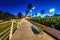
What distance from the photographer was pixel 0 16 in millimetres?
65688

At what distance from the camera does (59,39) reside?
948 centimetres

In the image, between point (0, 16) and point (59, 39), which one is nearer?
point (59, 39)

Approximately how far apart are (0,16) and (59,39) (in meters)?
58.6
